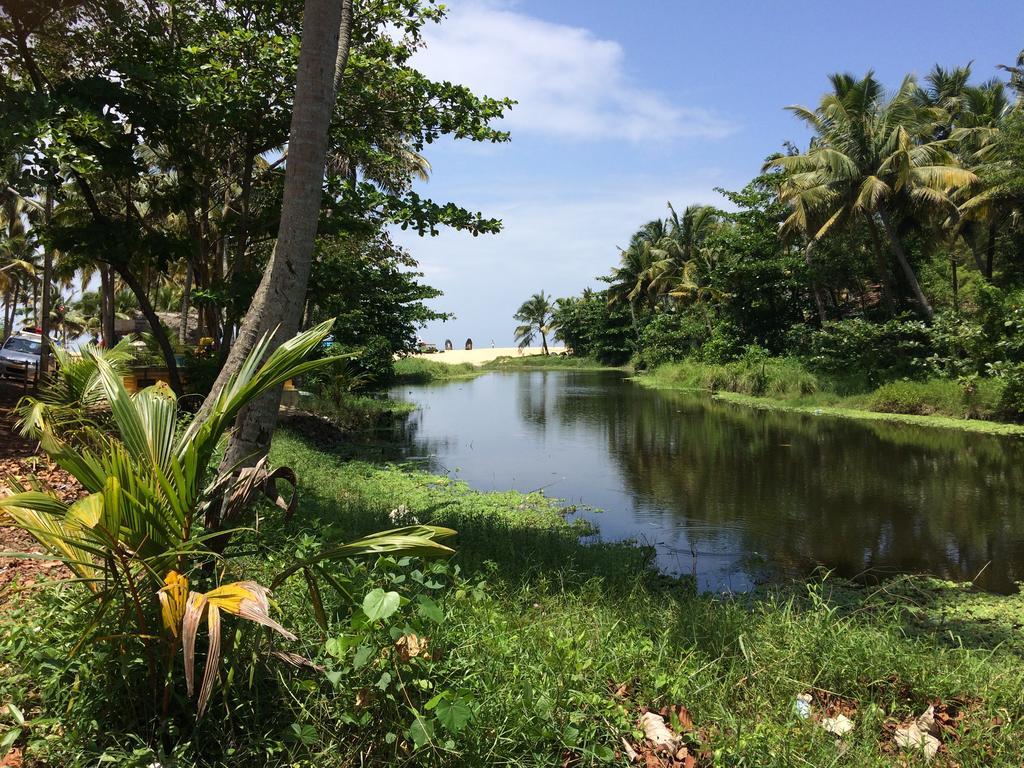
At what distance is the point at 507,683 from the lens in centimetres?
293

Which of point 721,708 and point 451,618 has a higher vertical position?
point 451,618

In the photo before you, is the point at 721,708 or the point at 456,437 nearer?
the point at 721,708

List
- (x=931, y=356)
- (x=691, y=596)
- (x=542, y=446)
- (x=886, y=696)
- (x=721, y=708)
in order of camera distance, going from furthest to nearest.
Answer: (x=931, y=356) → (x=542, y=446) → (x=691, y=596) → (x=886, y=696) → (x=721, y=708)

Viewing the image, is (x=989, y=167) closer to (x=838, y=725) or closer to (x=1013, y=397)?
(x=1013, y=397)

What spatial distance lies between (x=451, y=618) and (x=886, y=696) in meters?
2.17

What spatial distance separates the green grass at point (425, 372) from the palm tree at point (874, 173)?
78.2 feet

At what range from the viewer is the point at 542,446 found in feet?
53.3

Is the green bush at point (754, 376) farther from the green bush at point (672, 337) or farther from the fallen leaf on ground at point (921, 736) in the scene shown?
the fallen leaf on ground at point (921, 736)

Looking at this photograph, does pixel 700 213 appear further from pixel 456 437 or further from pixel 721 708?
pixel 721 708

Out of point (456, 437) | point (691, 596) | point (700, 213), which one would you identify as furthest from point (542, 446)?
point (700, 213)

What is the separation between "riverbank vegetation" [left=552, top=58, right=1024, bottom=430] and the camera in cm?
1808

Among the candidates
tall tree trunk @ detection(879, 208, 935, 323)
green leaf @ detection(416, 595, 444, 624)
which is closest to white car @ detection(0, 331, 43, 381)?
green leaf @ detection(416, 595, 444, 624)

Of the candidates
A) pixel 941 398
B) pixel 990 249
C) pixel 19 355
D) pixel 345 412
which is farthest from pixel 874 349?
pixel 19 355

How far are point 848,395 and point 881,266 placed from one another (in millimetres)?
4911
